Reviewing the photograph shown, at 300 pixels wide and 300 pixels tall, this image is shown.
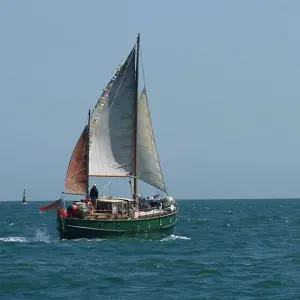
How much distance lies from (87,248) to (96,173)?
11120 mm

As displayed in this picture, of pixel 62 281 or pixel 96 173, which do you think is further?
pixel 96 173

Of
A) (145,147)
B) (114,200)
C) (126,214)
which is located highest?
(145,147)

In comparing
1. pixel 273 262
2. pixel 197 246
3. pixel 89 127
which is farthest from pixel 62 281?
pixel 89 127

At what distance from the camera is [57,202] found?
202 ft

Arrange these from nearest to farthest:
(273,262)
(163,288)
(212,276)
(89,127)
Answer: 1. (163,288)
2. (212,276)
3. (273,262)
4. (89,127)

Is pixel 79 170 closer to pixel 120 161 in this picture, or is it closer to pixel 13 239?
pixel 120 161

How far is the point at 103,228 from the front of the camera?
59.2m

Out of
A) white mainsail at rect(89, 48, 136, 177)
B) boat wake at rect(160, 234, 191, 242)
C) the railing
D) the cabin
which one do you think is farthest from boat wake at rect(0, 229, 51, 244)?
boat wake at rect(160, 234, 191, 242)

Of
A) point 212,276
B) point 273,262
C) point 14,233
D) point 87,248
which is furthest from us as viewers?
point 14,233

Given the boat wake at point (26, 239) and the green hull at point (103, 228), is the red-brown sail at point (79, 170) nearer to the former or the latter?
the green hull at point (103, 228)

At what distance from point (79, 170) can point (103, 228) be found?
5660 millimetres

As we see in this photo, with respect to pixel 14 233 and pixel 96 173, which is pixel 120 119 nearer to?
pixel 96 173

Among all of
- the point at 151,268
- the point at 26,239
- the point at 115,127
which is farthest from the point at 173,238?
the point at 151,268

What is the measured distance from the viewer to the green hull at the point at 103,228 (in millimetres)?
58531
